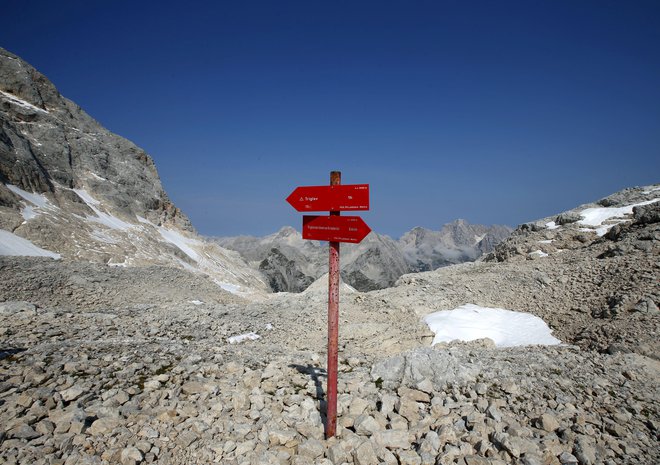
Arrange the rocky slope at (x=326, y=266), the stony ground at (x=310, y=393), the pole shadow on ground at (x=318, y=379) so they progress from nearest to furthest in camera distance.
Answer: the stony ground at (x=310, y=393)
the pole shadow on ground at (x=318, y=379)
the rocky slope at (x=326, y=266)

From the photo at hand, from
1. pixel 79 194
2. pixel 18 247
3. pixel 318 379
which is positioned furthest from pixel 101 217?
pixel 318 379

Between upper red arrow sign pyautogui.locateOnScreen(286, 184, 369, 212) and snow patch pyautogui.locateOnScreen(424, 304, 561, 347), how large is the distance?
9336 mm

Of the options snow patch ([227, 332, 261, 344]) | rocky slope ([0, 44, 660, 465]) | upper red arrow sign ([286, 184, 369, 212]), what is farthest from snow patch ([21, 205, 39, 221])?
upper red arrow sign ([286, 184, 369, 212])

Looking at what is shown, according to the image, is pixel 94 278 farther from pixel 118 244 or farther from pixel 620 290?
pixel 620 290

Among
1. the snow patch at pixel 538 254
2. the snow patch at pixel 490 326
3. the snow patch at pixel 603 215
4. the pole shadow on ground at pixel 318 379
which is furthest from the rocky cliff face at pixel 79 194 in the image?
the snow patch at pixel 603 215

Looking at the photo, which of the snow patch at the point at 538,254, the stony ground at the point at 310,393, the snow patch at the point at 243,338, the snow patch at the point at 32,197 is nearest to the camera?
the stony ground at the point at 310,393

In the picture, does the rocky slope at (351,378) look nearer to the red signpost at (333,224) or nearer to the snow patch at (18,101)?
the red signpost at (333,224)

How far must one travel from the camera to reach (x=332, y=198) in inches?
220

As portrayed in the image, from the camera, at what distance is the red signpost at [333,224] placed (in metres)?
5.47

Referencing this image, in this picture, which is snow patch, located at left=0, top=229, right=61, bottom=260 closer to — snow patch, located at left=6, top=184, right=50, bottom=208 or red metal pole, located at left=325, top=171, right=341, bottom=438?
snow patch, located at left=6, top=184, right=50, bottom=208

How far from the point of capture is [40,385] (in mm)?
6559

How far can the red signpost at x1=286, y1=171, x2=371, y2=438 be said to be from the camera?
18.0 ft

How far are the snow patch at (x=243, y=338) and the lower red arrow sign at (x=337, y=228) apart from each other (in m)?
7.62

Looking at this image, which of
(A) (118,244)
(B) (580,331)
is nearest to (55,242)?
(A) (118,244)
